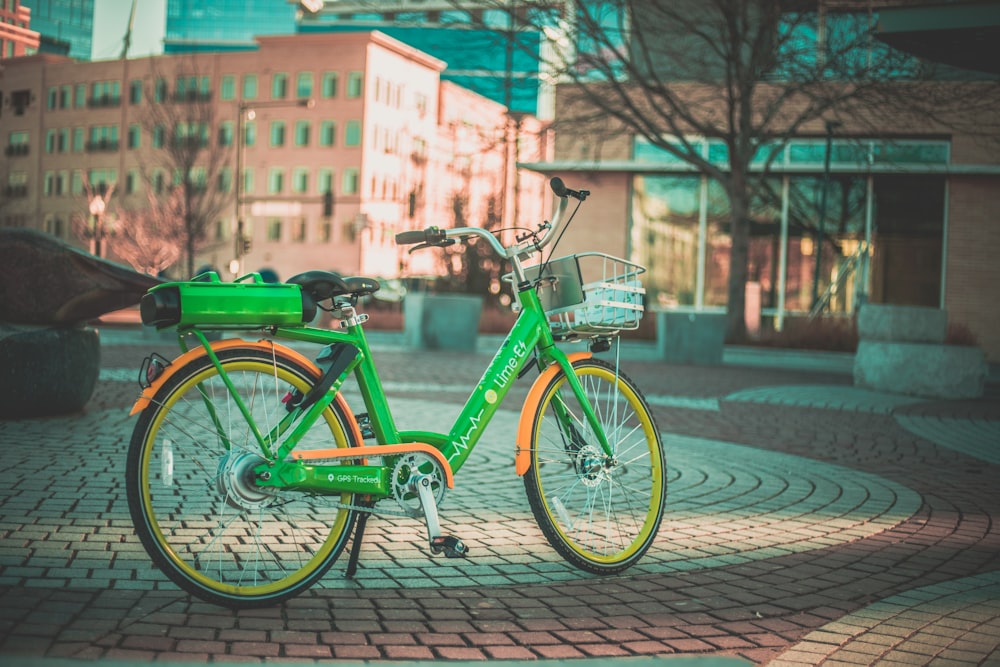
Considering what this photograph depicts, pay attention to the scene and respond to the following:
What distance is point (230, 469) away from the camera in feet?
12.1

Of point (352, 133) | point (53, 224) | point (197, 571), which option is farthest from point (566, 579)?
point (352, 133)

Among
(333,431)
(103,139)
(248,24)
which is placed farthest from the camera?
(248,24)

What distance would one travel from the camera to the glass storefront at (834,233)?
2758cm

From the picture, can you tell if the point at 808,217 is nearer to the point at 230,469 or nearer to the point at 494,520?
the point at 494,520

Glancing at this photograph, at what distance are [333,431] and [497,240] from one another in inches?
39.2

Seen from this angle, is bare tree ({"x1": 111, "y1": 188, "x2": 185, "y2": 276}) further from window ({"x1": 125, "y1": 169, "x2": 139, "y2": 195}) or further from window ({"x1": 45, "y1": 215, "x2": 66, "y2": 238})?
window ({"x1": 45, "y1": 215, "x2": 66, "y2": 238})

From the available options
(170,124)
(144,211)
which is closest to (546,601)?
(170,124)

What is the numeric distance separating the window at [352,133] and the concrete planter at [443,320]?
54581mm

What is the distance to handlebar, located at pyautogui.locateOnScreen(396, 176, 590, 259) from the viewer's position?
13.4 feet

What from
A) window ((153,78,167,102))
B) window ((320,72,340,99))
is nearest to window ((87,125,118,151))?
window ((153,78,167,102))

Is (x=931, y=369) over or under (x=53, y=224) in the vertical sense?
under

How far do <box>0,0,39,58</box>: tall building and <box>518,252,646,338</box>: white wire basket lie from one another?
5386mm

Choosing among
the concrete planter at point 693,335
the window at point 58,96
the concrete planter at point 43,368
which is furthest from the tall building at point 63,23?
the concrete planter at point 693,335

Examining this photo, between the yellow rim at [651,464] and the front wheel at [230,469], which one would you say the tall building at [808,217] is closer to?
the yellow rim at [651,464]
